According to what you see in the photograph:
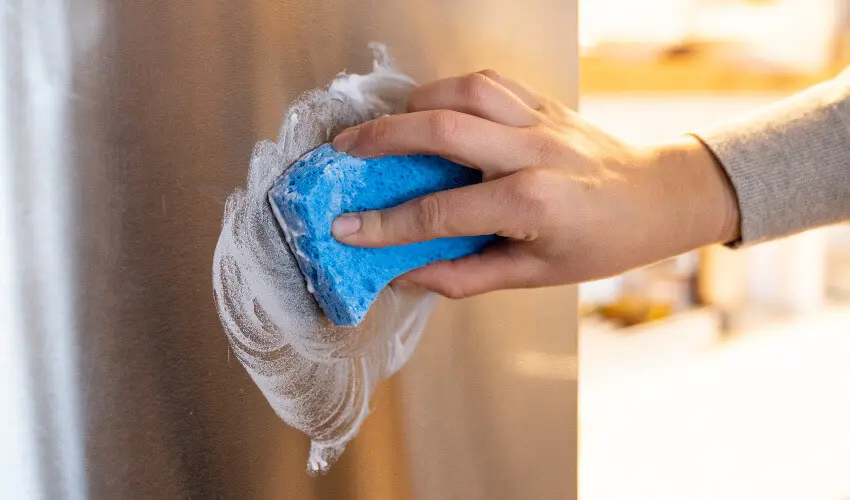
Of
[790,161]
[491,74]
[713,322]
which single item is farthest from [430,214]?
[713,322]

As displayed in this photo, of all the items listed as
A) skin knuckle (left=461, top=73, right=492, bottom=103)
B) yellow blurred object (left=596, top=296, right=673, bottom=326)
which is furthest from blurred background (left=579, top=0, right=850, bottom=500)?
skin knuckle (left=461, top=73, right=492, bottom=103)

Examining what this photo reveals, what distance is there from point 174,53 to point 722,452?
108 centimetres

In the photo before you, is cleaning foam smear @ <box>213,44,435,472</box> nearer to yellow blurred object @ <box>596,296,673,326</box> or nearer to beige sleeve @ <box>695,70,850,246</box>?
beige sleeve @ <box>695,70,850,246</box>

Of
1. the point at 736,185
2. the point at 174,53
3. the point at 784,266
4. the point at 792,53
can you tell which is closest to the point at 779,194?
the point at 736,185

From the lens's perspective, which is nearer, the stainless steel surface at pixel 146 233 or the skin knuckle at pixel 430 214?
the stainless steel surface at pixel 146 233

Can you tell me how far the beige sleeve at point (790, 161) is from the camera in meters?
0.64

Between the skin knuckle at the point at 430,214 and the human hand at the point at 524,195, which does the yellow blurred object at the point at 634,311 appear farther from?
the skin knuckle at the point at 430,214

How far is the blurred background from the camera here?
112 cm

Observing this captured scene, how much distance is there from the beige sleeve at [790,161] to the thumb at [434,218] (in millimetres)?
280

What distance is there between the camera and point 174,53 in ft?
1.14

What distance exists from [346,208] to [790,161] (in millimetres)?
441

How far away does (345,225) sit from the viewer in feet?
1.37

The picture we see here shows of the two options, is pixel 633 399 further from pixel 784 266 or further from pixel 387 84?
pixel 387 84

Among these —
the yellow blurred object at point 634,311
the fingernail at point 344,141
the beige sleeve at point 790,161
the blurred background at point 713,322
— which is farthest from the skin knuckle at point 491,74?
the yellow blurred object at point 634,311
